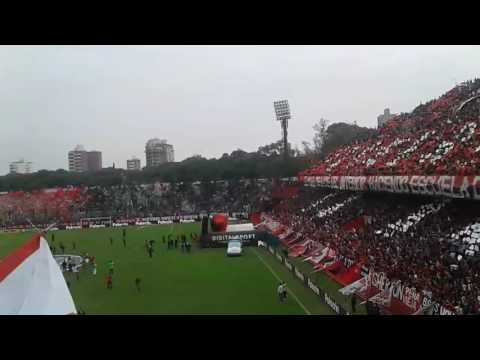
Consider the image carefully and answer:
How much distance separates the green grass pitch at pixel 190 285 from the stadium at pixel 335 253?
6 centimetres

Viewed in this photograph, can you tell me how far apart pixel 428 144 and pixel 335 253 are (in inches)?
272

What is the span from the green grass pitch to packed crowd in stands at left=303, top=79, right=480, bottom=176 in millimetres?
7053

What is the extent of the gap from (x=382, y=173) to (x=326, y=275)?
6056mm

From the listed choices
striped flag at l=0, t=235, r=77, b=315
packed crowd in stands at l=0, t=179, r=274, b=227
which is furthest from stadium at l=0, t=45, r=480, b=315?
packed crowd in stands at l=0, t=179, r=274, b=227

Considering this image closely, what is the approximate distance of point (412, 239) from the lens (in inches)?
782

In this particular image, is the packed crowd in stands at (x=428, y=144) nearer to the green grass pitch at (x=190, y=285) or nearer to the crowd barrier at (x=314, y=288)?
the crowd barrier at (x=314, y=288)

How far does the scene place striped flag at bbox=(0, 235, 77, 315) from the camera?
1036cm

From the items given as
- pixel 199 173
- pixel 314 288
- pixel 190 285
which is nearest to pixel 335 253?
pixel 314 288

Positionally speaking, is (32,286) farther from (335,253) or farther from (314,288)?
(335,253)
